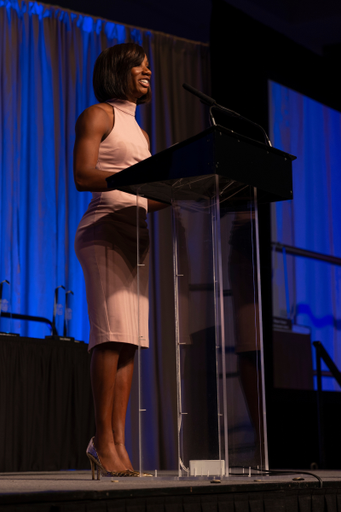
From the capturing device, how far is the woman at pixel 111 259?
1877mm

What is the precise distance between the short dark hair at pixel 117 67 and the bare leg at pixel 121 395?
0.85 metres

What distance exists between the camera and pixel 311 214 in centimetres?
505

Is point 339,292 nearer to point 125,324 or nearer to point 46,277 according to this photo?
point 46,277

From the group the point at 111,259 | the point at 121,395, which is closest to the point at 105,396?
the point at 121,395

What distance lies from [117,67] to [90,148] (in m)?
0.34

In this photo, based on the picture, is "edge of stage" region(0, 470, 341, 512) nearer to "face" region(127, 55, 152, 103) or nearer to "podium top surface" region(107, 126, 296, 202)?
"podium top surface" region(107, 126, 296, 202)

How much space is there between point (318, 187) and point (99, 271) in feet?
11.6

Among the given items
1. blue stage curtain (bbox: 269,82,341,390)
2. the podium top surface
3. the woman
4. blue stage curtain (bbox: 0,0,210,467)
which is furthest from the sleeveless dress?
blue stage curtain (bbox: 269,82,341,390)

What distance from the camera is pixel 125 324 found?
1922mm

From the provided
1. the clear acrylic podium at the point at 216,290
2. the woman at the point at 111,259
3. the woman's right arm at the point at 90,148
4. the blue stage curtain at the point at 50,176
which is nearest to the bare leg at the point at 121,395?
the woman at the point at 111,259

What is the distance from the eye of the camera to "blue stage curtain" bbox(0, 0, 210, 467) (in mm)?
4434

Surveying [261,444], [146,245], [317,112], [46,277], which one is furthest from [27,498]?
[317,112]

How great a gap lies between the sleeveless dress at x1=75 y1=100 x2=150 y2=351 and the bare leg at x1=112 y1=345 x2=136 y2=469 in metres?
0.08

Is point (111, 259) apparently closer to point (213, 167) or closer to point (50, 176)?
point (213, 167)
